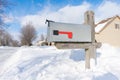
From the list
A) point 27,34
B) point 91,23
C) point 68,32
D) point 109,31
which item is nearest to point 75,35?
point 68,32

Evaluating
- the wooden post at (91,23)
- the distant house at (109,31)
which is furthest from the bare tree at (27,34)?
the wooden post at (91,23)

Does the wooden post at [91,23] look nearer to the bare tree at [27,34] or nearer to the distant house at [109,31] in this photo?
the distant house at [109,31]

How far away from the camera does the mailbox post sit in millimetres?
6488

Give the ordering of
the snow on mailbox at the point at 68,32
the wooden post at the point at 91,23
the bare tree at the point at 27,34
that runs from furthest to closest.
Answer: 1. the bare tree at the point at 27,34
2. the wooden post at the point at 91,23
3. the snow on mailbox at the point at 68,32

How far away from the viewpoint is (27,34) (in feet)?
152

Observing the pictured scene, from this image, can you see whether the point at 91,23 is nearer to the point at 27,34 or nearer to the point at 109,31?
the point at 109,31

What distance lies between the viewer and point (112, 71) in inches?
272

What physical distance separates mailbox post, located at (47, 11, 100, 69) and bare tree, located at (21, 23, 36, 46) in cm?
3899

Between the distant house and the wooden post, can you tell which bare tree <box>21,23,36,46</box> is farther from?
the wooden post

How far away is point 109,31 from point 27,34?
2292 cm

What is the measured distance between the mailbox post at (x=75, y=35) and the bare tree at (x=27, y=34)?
3899 centimetres

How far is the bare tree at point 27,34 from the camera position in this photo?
151 feet

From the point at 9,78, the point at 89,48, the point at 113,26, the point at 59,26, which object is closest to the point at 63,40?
the point at 59,26

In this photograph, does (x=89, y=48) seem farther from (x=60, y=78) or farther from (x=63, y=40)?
(x=60, y=78)
